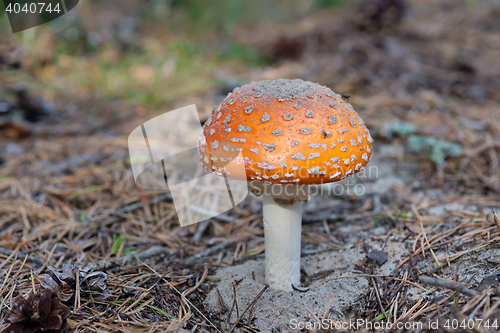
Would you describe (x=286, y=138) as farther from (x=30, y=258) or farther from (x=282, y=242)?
(x=30, y=258)

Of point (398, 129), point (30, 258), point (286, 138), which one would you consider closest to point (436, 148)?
point (398, 129)

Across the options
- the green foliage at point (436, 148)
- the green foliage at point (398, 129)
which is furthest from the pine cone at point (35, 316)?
the green foliage at point (398, 129)

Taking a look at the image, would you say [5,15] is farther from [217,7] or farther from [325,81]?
[325,81]

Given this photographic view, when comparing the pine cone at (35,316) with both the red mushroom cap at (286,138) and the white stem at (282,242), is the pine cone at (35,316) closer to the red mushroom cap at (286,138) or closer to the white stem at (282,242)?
the red mushroom cap at (286,138)

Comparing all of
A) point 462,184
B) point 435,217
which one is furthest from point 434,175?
point 435,217

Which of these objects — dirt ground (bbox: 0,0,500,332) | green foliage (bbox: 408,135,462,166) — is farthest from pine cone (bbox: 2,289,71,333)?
green foliage (bbox: 408,135,462,166)

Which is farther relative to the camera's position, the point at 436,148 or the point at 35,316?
the point at 436,148

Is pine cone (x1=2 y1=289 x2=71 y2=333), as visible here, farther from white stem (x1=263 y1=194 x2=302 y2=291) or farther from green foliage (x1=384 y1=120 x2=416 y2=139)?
green foliage (x1=384 y1=120 x2=416 y2=139)
